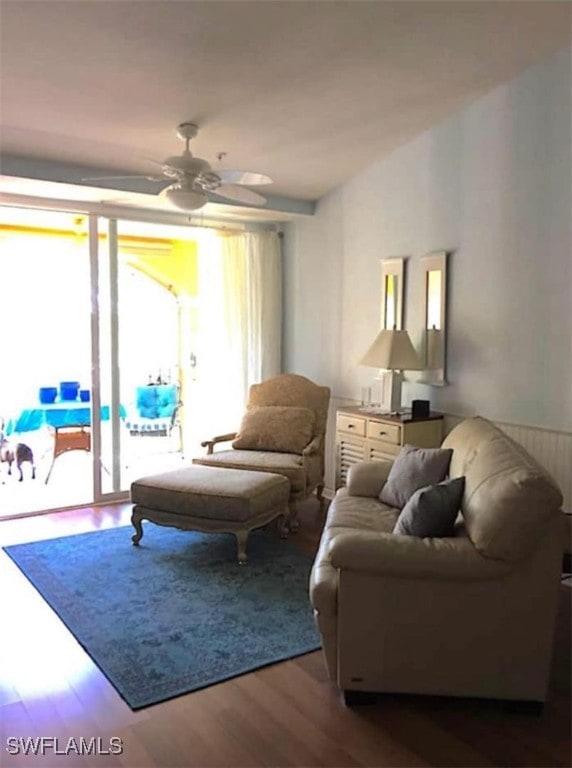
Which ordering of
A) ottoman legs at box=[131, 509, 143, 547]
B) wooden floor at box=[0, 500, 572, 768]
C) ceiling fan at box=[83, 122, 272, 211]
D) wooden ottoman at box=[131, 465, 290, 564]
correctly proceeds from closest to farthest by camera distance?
1. wooden floor at box=[0, 500, 572, 768]
2. ceiling fan at box=[83, 122, 272, 211]
3. wooden ottoman at box=[131, 465, 290, 564]
4. ottoman legs at box=[131, 509, 143, 547]

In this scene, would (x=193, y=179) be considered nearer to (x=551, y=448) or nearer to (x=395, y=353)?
(x=395, y=353)

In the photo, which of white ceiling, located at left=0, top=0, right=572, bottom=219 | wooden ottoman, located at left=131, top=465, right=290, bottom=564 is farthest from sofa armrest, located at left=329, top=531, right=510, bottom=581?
white ceiling, located at left=0, top=0, right=572, bottom=219

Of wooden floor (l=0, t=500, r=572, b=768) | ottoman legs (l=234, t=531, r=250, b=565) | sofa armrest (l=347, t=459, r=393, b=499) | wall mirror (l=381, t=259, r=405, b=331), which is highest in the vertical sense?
wall mirror (l=381, t=259, r=405, b=331)

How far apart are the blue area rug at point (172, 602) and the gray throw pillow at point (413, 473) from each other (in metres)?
0.71

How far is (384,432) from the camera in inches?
167

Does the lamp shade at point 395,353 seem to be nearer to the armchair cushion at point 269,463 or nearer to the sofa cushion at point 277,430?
the sofa cushion at point 277,430

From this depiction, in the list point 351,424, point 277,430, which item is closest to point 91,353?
point 277,430

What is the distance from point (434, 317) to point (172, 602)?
253 centimetres

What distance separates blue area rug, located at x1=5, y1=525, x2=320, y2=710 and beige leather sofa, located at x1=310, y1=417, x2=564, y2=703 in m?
0.56

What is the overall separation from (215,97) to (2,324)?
13.8ft

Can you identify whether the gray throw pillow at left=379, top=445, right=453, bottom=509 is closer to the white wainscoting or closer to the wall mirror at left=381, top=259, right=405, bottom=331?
the white wainscoting

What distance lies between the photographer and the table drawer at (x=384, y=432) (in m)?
4.13

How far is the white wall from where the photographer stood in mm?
3562

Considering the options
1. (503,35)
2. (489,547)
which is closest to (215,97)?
(503,35)
